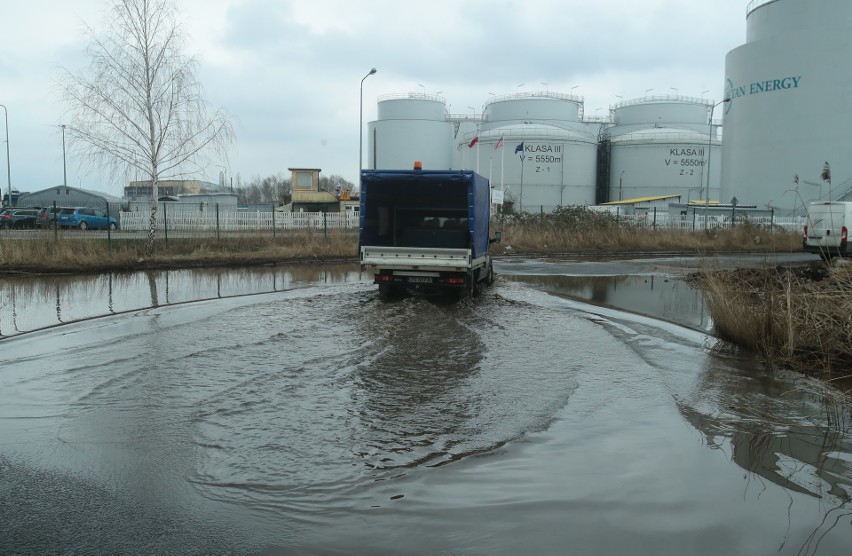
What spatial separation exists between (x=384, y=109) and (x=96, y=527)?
7062 centimetres

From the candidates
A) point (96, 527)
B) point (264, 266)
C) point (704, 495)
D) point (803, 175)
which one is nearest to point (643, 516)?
point (704, 495)

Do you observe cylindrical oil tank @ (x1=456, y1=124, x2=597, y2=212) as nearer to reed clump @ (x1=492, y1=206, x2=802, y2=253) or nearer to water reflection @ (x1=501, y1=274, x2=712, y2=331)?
reed clump @ (x1=492, y1=206, x2=802, y2=253)

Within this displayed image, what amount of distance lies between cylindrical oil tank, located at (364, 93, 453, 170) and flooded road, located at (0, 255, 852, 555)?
2419 inches

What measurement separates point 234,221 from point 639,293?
83.2 feet

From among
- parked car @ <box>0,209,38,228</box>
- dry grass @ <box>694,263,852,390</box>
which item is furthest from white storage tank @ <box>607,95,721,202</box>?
dry grass @ <box>694,263,852,390</box>

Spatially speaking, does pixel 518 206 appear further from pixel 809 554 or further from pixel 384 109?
pixel 809 554

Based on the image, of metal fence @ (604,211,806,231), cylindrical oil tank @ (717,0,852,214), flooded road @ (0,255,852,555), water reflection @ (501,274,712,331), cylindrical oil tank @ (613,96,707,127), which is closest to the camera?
flooded road @ (0,255,852,555)

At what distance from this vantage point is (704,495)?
4.37 metres

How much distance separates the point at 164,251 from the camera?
22375 mm

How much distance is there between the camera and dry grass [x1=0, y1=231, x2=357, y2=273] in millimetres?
18562

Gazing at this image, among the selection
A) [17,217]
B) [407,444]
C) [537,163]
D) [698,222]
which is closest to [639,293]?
[407,444]

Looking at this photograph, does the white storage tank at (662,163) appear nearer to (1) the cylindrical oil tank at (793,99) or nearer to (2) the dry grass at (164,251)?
(1) the cylindrical oil tank at (793,99)

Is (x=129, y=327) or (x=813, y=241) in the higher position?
(x=813, y=241)

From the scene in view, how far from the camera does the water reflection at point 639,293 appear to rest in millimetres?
12445
